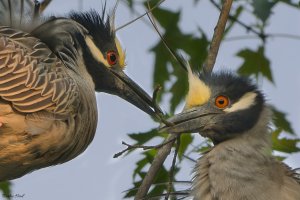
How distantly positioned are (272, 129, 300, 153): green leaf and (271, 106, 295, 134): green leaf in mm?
67

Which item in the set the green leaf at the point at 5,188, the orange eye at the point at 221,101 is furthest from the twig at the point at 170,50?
the green leaf at the point at 5,188

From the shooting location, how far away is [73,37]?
6.06 meters

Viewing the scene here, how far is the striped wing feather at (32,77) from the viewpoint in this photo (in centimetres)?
554

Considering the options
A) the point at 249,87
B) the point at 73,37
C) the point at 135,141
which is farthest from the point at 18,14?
the point at 249,87

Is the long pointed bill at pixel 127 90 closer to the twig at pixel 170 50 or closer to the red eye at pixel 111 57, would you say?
the red eye at pixel 111 57

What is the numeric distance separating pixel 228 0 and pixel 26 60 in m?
1.12

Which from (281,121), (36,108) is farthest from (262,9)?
(36,108)

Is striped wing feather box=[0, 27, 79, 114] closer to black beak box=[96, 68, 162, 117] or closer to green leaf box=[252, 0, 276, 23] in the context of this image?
black beak box=[96, 68, 162, 117]

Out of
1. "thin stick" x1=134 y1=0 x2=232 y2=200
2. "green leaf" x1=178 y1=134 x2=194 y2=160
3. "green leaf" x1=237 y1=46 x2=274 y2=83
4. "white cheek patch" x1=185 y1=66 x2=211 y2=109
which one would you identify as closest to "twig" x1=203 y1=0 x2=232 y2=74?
"thin stick" x1=134 y1=0 x2=232 y2=200

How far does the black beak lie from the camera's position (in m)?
6.22

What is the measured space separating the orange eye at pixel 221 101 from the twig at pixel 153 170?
Answer: 435mm

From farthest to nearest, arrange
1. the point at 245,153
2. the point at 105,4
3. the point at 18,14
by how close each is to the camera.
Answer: the point at 105,4 < the point at 18,14 < the point at 245,153

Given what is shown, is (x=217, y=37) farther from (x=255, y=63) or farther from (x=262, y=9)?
(x=255, y=63)

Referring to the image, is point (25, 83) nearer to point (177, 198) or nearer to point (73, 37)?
point (73, 37)
